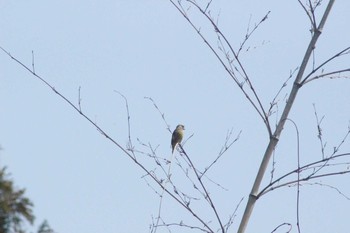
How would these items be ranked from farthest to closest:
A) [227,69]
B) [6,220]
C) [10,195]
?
[10,195] → [6,220] → [227,69]

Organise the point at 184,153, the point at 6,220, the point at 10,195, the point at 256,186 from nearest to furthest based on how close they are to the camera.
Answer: the point at 256,186 < the point at 184,153 < the point at 6,220 < the point at 10,195

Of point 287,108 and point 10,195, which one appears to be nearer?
point 287,108

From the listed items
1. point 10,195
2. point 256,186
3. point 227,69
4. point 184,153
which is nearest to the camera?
point 256,186

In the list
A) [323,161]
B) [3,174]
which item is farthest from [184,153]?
[3,174]

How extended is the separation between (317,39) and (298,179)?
585 mm

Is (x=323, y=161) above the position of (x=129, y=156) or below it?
above

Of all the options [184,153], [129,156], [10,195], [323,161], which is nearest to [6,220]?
[10,195]

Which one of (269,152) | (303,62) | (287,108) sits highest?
(303,62)

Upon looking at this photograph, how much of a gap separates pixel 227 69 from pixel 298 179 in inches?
22.2

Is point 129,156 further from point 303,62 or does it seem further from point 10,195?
point 10,195

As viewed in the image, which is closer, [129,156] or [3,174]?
[129,156]

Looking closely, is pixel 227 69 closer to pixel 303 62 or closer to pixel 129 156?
pixel 303 62

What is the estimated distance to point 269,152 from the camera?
2.58 metres

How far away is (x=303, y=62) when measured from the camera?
2.65 meters
